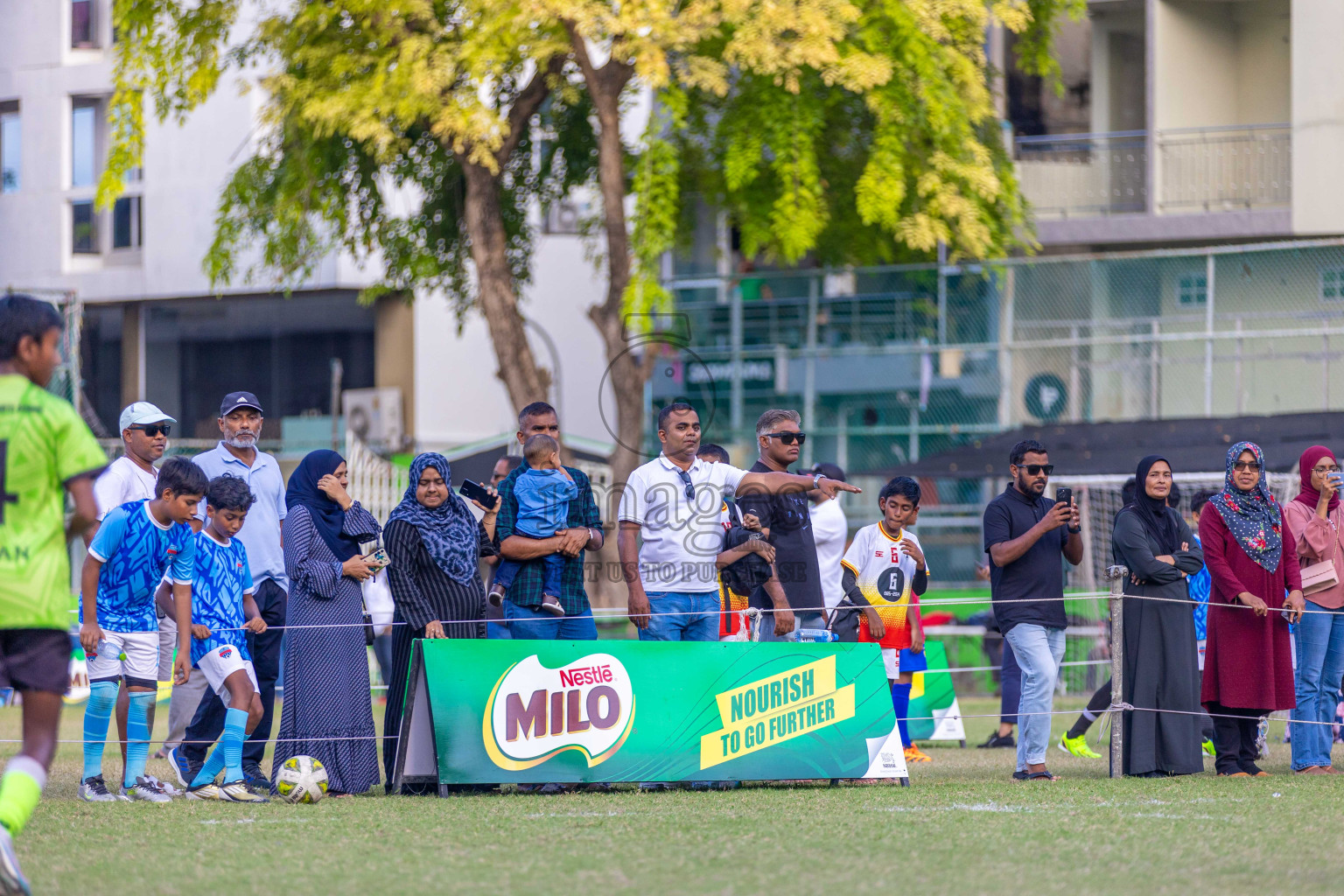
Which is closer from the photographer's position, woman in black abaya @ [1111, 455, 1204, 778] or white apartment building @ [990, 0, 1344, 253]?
woman in black abaya @ [1111, 455, 1204, 778]

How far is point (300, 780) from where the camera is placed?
8.21 metres

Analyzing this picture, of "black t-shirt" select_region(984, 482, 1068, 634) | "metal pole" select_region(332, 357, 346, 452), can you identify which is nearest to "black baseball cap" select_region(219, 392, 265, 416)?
"black t-shirt" select_region(984, 482, 1068, 634)

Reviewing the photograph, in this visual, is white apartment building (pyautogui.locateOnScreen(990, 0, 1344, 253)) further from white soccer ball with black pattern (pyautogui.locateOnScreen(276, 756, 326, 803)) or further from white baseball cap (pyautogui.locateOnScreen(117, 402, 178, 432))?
white soccer ball with black pattern (pyautogui.locateOnScreen(276, 756, 326, 803))

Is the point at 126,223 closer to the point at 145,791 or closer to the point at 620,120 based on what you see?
the point at 620,120

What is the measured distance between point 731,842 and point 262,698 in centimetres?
380

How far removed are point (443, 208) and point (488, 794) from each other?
49.4 ft

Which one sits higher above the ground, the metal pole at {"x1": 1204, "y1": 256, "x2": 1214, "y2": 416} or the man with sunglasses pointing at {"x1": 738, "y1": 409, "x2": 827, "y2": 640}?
the metal pole at {"x1": 1204, "y1": 256, "x2": 1214, "y2": 416}

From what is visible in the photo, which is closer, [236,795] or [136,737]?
[236,795]

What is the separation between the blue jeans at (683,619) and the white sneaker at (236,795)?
7.75ft

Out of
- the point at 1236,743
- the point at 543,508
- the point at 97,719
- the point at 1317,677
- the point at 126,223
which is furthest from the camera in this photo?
the point at 126,223

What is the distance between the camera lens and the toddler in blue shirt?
9.11 metres

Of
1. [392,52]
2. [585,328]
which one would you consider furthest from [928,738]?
[585,328]

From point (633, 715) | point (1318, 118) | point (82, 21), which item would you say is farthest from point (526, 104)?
point (82, 21)

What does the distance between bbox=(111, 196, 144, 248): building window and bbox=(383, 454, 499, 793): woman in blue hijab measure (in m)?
24.2
